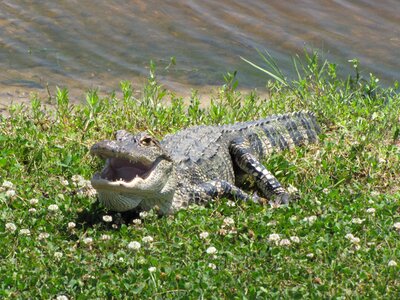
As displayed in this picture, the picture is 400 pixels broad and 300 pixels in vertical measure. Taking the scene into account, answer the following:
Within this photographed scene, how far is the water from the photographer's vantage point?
10.6 m

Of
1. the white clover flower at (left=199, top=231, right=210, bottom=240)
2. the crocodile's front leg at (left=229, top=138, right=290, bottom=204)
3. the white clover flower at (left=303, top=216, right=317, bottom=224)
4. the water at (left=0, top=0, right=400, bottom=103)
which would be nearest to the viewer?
the white clover flower at (left=199, top=231, right=210, bottom=240)

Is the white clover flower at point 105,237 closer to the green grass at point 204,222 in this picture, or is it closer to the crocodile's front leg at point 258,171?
the green grass at point 204,222

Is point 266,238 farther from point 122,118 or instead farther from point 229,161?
point 122,118

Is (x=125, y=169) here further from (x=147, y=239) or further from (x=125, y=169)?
(x=147, y=239)

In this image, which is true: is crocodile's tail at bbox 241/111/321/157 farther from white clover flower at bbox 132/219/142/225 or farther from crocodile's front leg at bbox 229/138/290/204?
white clover flower at bbox 132/219/142/225

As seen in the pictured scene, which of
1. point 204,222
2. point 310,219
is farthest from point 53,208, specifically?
point 310,219

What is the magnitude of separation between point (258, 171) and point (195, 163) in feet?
1.84

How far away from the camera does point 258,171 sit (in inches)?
289

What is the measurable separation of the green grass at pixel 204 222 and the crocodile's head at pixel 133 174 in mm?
184

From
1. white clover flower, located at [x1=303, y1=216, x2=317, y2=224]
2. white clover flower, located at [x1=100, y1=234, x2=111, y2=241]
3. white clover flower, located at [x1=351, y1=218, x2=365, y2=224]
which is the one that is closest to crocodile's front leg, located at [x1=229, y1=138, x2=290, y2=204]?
white clover flower, located at [x1=303, y1=216, x2=317, y2=224]

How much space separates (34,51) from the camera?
11.0 metres

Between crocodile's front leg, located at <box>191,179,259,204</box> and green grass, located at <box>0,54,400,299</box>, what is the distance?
166 mm

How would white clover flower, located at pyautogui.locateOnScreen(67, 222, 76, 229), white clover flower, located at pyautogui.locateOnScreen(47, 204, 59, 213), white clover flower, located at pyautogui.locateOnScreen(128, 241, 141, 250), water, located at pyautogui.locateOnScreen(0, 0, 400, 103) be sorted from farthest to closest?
water, located at pyautogui.locateOnScreen(0, 0, 400, 103) → white clover flower, located at pyautogui.locateOnScreen(47, 204, 59, 213) → white clover flower, located at pyautogui.locateOnScreen(67, 222, 76, 229) → white clover flower, located at pyautogui.locateOnScreen(128, 241, 141, 250)

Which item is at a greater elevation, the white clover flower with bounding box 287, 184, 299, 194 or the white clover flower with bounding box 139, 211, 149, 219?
the white clover flower with bounding box 287, 184, 299, 194
